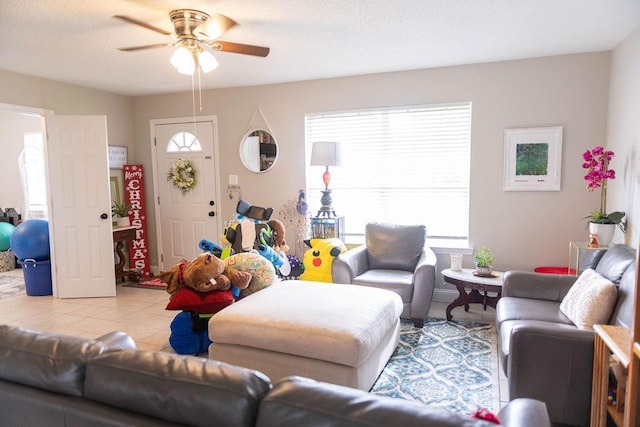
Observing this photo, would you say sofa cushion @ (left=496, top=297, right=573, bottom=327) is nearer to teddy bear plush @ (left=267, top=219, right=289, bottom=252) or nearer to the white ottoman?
the white ottoman

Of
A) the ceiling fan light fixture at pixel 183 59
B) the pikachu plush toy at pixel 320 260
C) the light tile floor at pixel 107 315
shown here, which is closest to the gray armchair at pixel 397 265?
the pikachu plush toy at pixel 320 260

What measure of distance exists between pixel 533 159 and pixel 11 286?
6436 mm

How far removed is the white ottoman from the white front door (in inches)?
113

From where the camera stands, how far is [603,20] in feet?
10.1

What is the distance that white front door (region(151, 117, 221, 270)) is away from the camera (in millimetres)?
5527

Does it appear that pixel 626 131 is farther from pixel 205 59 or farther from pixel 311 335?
pixel 205 59

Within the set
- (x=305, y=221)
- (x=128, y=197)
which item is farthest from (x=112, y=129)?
(x=305, y=221)

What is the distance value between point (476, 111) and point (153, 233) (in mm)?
4512

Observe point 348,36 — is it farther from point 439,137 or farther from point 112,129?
point 112,129

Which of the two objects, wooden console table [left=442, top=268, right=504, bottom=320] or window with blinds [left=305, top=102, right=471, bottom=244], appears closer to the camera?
wooden console table [left=442, top=268, right=504, bottom=320]

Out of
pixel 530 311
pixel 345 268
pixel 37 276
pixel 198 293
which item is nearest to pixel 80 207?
pixel 37 276

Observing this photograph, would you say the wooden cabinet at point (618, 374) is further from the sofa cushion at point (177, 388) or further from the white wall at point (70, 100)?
the white wall at point (70, 100)

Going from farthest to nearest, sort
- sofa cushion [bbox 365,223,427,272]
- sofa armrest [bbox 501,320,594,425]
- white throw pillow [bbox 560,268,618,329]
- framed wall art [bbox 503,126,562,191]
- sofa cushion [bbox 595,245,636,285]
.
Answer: sofa cushion [bbox 365,223,427,272], framed wall art [bbox 503,126,562,191], sofa cushion [bbox 595,245,636,285], white throw pillow [bbox 560,268,618,329], sofa armrest [bbox 501,320,594,425]

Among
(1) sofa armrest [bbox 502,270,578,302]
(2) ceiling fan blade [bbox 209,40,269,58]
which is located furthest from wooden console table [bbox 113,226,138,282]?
(1) sofa armrest [bbox 502,270,578,302]
